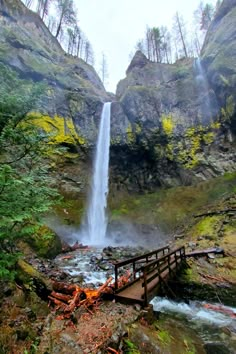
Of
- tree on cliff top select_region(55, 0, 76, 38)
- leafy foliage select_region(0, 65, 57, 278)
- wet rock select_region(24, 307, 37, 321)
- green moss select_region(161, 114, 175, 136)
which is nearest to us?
leafy foliage select_region(0, 65, 57, 278)

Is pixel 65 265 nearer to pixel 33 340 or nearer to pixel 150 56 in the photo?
pixel 33 340

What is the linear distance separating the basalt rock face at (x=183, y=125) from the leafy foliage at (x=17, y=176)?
1734 centimetres

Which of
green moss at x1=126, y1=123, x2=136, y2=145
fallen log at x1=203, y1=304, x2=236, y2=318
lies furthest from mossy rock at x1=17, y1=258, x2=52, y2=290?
green moss at x1=126, y1=123, x2=136, y2=145

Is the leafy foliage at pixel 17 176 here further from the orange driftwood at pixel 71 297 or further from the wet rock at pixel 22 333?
the orange driftwood at pixel 71 297

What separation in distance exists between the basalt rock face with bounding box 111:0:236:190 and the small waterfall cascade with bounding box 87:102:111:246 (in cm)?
90

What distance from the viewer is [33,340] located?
10.2ft

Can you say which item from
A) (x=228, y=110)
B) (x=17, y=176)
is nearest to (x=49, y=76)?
(x=228, y=110)

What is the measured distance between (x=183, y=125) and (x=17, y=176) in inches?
801

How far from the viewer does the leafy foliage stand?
3.32m

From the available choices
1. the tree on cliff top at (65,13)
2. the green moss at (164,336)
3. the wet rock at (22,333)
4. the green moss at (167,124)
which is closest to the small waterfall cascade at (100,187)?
the green moss at (167,124)

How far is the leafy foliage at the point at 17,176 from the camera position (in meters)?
3.32

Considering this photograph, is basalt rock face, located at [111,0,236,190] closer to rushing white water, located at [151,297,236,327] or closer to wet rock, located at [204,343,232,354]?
rushing white water, located at [151,297,236,327]

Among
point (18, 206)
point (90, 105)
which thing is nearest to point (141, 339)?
point (18, 206)

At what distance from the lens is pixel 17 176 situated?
412 cm
